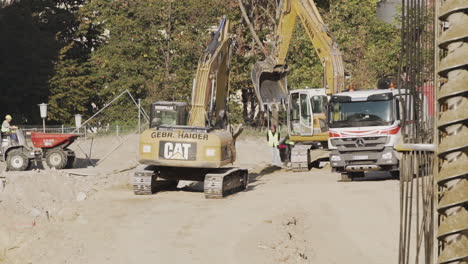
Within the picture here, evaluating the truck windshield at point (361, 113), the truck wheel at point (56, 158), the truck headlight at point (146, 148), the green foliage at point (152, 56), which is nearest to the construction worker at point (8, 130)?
the truck wheel at point (56, 158)

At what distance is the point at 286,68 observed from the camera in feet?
110

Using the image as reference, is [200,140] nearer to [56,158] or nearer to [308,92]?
[308,92]

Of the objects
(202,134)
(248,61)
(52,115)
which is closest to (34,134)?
(202,134)

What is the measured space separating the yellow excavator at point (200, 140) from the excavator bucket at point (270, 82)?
438 cm

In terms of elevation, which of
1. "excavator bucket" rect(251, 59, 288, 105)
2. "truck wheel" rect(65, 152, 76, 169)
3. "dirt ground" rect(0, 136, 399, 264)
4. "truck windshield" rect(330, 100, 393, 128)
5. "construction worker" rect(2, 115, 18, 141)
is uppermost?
"excavator bucket" rect(251, 59, 288, 105)

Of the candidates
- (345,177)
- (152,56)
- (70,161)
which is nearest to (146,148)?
(345,177)

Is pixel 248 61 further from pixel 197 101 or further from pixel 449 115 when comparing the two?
pixel 449 115

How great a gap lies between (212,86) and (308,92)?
24.1 feet

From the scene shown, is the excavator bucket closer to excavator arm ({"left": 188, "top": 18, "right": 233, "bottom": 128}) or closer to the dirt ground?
the dirt ground

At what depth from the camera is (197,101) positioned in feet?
86.1

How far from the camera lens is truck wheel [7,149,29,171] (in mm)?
33188

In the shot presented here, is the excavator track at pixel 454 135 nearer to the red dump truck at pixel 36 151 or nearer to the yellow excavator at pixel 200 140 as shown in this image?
the yellow excavator at pixel 200 140

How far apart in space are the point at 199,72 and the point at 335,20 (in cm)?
3280

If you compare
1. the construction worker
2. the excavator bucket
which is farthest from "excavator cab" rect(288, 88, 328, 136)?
the construction worker
